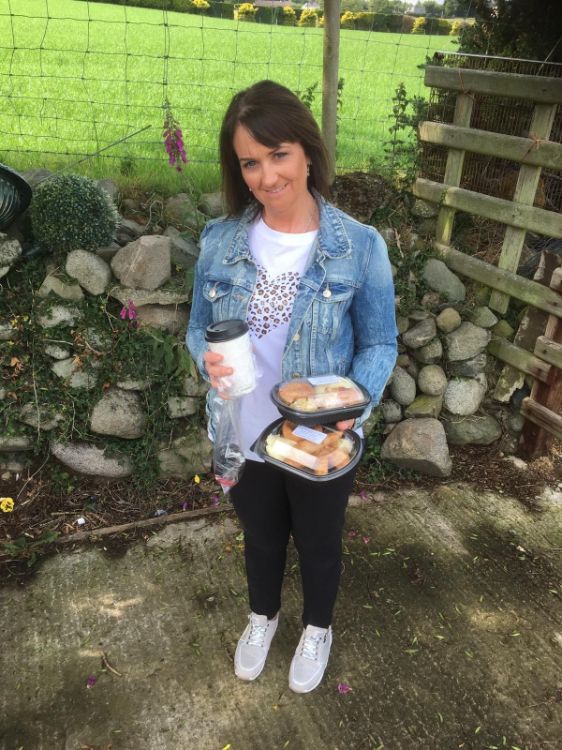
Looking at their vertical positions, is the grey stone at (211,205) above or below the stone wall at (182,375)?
above

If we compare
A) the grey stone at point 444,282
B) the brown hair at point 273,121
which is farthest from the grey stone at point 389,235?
the brown hair at point 273,121

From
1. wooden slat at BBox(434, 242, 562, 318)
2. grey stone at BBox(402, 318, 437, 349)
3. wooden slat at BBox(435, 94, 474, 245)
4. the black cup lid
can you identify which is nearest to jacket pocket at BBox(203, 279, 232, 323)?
the black cup lid

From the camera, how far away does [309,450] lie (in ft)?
5.77

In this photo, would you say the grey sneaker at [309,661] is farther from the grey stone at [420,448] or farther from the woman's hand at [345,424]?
the grey stone at [420,448]

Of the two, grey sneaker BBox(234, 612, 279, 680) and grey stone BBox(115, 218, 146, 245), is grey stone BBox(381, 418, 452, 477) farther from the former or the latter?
grey stone BBox(115, 218, 146, 245)

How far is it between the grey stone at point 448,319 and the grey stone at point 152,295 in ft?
5.35

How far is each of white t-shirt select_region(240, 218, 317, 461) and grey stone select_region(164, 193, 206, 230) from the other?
1.84m

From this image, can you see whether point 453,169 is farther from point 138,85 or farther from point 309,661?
point 138,85

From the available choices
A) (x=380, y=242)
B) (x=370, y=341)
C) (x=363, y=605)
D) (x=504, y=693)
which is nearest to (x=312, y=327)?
(x=370, y=341)

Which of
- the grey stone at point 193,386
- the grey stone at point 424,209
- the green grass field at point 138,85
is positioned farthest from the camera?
the green grass field at point 138,85

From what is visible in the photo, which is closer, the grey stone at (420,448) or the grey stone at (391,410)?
the grey stone at (420,448)

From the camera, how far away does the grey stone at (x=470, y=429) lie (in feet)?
13.1

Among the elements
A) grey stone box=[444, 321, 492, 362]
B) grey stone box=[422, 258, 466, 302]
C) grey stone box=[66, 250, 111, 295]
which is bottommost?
grey stone box=[444, 321, 492, 362]

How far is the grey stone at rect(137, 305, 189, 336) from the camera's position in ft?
11.2
